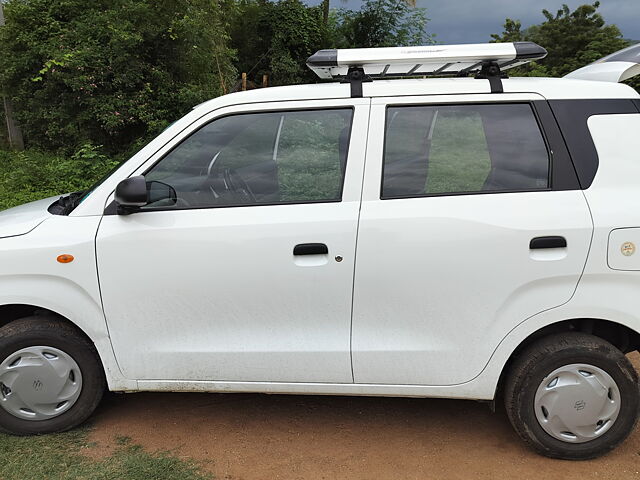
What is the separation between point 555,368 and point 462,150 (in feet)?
3.90

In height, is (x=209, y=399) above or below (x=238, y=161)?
below

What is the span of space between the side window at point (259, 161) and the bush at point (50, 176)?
691 cm

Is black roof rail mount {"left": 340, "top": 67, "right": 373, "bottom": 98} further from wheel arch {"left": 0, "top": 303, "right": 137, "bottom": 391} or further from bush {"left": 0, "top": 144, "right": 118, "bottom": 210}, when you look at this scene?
bush {"left": 0, "top": 144, "right": 118, "bottom": 210}

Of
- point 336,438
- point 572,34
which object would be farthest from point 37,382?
point 572,34

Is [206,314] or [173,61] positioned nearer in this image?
[206,314]

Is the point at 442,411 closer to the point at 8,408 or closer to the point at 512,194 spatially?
the point at 512,194

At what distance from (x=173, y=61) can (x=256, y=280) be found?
10.4 m

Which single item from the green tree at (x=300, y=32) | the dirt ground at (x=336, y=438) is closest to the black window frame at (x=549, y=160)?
the dirt ground at (x=336, y=438)

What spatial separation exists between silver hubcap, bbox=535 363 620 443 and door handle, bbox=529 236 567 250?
Answer: 625mm

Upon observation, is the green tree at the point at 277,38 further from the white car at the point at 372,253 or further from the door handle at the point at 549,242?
the door handle at the point at 549,242

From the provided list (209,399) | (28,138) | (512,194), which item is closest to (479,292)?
(512,194)

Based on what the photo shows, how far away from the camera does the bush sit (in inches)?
361

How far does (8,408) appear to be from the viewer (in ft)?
9.84

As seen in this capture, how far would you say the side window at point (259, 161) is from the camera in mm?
2842
